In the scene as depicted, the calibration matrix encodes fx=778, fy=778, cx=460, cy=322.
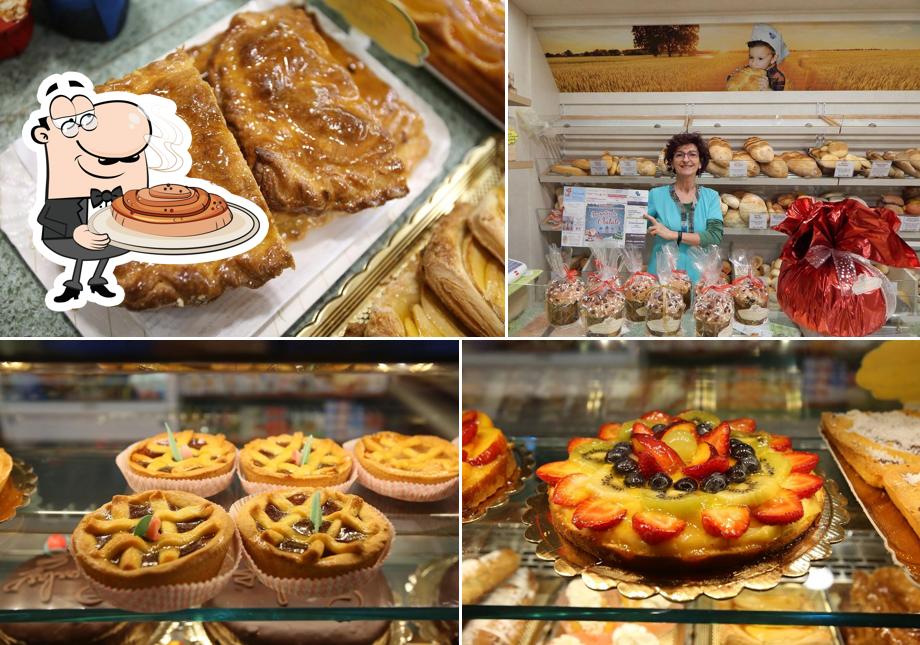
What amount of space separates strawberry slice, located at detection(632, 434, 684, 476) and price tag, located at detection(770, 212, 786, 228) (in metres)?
0.62

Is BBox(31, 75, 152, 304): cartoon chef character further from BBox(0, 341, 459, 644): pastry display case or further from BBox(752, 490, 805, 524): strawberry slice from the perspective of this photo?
BBox(752, 490, 805, 524): strawberry slice

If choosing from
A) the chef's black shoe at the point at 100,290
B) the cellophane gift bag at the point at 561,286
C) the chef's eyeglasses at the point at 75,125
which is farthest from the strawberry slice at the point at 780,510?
the chef's eyeglasses at the point at 75,125

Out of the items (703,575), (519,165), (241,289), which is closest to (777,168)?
(519,165)

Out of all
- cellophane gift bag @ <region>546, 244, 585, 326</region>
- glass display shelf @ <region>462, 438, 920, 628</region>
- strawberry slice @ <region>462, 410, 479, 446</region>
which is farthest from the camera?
strawberry slice @ <region>462, 410, 479, 446</region>

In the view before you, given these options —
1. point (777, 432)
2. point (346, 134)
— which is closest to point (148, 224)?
point (346, 134)

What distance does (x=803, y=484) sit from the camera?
193 cm

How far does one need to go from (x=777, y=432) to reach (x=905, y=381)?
41cm

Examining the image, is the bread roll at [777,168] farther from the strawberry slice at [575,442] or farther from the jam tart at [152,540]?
the jam tart at [152,540]

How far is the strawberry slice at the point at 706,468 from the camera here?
6.33ft

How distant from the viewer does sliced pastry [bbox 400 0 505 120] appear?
75.7 inches

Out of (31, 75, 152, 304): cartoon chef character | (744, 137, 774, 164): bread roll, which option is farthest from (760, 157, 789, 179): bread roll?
(31, 75, 152, 304): cartoon chef character

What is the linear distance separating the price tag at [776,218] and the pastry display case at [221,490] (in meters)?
0.91

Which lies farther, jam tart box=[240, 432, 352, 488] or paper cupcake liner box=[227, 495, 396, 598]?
jam tart box=[240, 432, 352, 488]

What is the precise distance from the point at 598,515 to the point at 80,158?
1535 millimetres
